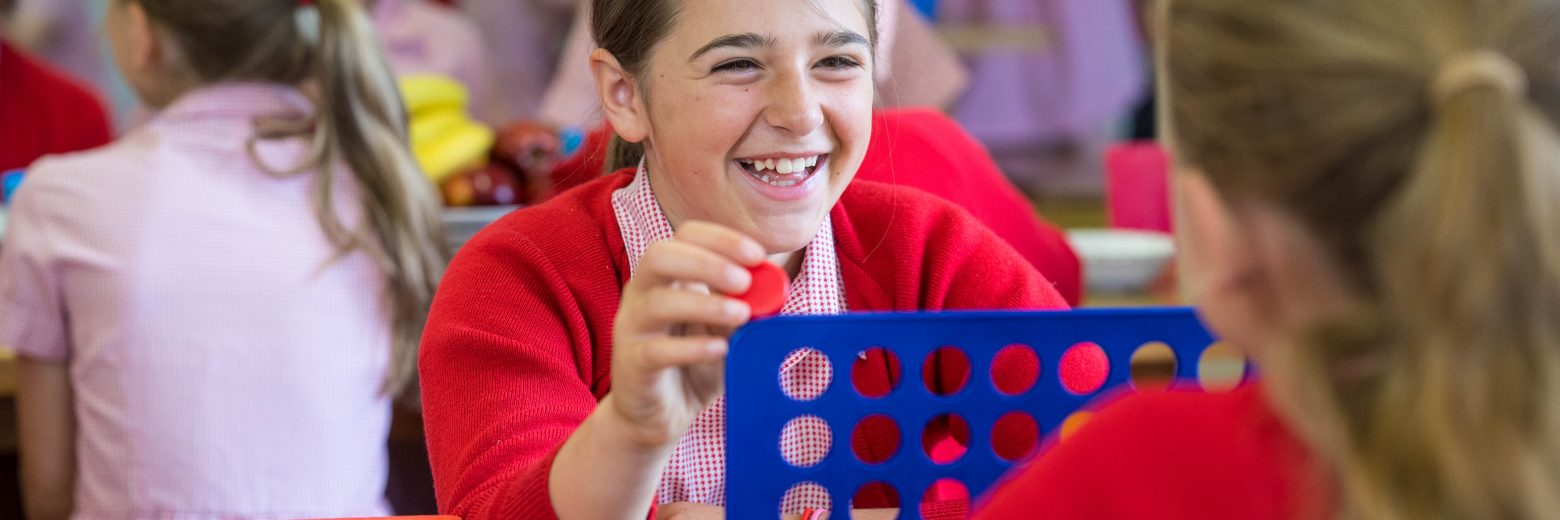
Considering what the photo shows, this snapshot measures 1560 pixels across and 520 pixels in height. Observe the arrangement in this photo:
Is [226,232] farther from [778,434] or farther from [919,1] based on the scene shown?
[919,1]

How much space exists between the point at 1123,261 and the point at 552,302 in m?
0.93

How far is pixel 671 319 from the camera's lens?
68cm

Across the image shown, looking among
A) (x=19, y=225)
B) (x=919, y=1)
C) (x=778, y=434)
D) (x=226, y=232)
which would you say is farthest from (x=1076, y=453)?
(x=919, y=1)

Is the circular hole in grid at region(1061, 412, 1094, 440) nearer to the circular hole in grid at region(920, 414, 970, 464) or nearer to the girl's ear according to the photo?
the circular hole in grid at region(920, 414, 970, 464)

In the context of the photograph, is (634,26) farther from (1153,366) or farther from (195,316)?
(1153,366)

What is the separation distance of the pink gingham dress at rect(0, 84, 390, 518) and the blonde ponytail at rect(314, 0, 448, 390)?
20mm

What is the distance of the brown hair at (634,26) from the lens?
3.07 feet

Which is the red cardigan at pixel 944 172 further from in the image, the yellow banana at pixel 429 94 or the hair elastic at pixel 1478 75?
the hair elastic at pixel 1478 75

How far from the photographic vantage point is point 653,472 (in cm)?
74

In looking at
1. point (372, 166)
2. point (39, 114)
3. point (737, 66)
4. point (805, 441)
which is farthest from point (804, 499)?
point (39, 114)

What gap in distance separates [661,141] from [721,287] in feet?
0.97

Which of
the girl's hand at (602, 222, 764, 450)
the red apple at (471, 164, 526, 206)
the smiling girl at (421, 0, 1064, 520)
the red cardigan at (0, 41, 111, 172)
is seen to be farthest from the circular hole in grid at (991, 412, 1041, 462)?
the red cardigan at (0, 41, 111, 172)

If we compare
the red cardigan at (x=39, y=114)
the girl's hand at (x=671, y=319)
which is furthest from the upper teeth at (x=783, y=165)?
the red cardigan at (x=39, y=114)

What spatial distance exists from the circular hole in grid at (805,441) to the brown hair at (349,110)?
0.66 m
